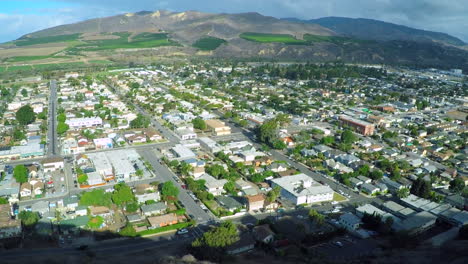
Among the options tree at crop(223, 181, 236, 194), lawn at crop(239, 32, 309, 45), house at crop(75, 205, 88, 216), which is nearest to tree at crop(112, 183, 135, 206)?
house at crop(75, 205, 88, 216)

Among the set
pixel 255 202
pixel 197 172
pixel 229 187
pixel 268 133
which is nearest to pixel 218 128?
pixel 268 133

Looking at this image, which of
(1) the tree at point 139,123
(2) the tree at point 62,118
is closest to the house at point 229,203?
(1) the tree at point 139,123

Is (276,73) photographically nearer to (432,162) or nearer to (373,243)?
(432,162)

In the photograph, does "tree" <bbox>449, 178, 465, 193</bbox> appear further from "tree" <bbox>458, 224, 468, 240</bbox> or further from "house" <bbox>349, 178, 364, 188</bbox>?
"tree" <bbox>458, 224, 468, 240</bbox>

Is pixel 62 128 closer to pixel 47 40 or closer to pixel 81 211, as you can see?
pixel 81 211

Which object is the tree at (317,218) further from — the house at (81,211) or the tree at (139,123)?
the tree at (139,123)

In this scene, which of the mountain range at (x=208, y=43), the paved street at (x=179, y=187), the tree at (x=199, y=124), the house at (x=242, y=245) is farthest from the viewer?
the mountain range at (x=208, y=43)
